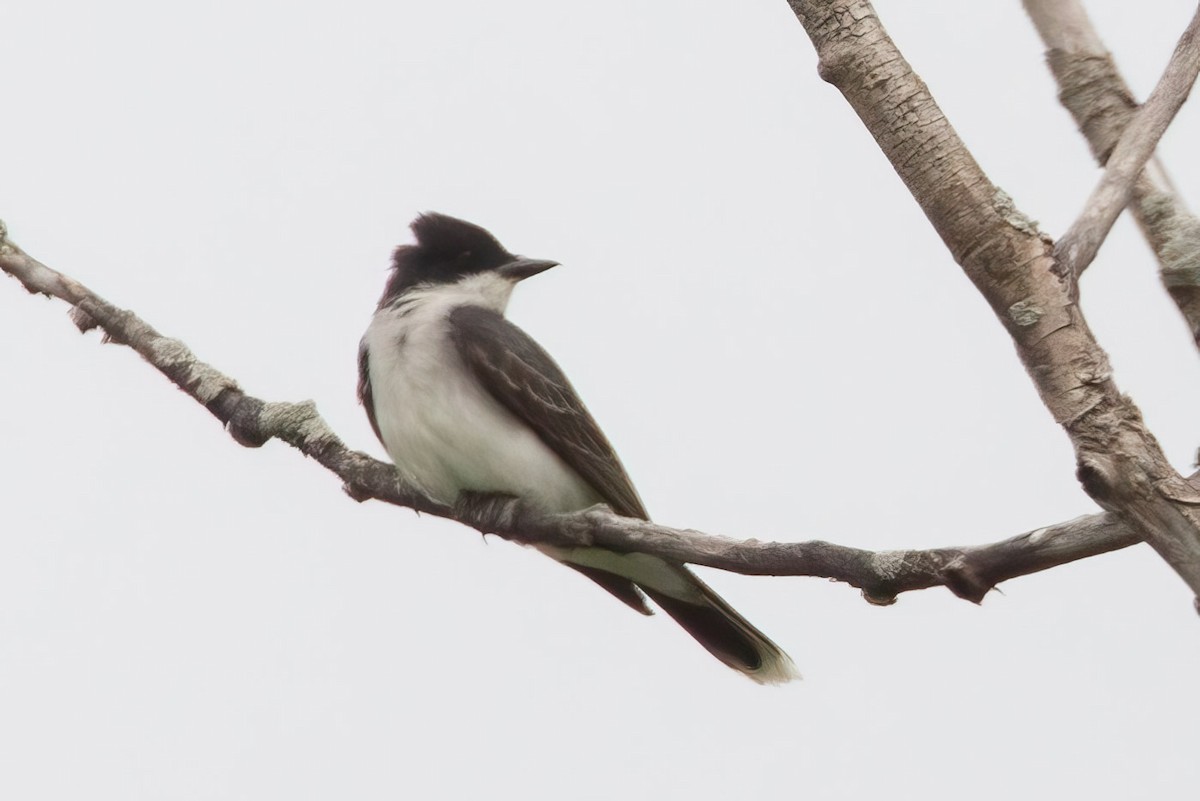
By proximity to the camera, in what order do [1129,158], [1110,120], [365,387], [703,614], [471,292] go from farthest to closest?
[471,292] < [365,387] < [703,614] < [1110,120] < [1129,158]

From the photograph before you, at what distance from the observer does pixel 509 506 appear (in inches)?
235

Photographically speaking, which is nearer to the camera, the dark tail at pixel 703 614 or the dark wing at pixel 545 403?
the dark tail at pixel 703 614

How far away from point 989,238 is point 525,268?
365 cm

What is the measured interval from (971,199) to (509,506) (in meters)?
2.71

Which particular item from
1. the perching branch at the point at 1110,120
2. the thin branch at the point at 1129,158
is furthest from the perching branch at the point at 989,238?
the perching branch at the point at 1110,120

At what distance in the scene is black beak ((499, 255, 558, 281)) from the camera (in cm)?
712

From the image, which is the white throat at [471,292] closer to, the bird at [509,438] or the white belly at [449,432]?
the bird at [509,438]

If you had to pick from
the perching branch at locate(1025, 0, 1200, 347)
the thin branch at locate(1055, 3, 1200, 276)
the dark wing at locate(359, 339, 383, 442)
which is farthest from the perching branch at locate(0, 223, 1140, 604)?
the perching branch at locate(1025, 0, 1200, 347)

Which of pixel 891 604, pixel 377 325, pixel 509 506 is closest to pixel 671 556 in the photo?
pixel 891 604

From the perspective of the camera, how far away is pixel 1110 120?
544 centimetres

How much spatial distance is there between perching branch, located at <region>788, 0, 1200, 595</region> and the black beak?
3236 mm

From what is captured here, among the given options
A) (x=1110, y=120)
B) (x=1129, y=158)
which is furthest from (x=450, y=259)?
(x=1129, y=158)

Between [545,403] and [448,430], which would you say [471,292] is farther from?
[448,430]

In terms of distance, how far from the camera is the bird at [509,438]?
6.10 metres
